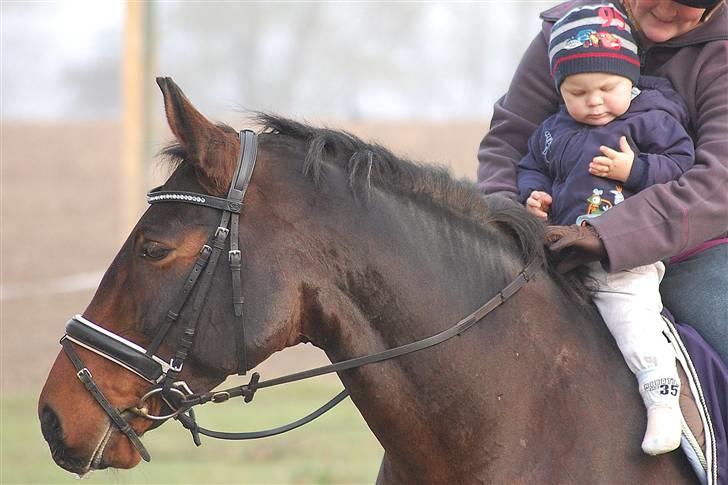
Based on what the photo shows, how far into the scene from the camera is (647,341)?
3.34 metres

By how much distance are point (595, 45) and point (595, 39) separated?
0.08 ft

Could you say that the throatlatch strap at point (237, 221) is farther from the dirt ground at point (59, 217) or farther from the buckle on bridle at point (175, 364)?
the dirt ground at point (59, 217)

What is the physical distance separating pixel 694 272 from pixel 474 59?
1219 cm

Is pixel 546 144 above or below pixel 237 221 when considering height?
above

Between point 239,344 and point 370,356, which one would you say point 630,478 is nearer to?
point 370,356

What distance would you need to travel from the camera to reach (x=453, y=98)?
16781 mm

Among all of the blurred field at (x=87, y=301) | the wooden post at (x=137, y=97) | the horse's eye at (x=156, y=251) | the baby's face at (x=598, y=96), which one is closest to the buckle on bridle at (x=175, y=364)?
the horse's eye at (x=156, y=251)

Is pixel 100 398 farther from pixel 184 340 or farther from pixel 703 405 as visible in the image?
pixel 703 405

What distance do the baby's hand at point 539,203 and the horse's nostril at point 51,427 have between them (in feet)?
5.80

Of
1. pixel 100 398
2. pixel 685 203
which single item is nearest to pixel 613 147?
pixel 685 203

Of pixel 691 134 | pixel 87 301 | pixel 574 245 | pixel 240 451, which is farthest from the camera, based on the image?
pixel 87 301

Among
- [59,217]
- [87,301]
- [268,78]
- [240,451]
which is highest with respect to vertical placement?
[268,78]


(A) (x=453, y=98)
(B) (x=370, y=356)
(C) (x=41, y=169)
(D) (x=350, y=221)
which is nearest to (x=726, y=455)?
(B) (x=370, y=356)

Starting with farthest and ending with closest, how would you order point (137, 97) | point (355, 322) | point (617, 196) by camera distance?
point (137, 97) < point (617, 196) < point (355, 322)
